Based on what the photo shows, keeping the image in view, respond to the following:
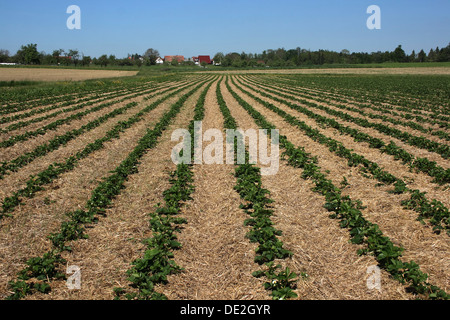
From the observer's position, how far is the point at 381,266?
4922 millimetres

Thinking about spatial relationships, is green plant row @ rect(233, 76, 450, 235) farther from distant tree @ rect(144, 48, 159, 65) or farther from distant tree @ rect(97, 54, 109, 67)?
distant tree @ rect(144, 48, 159, 65)

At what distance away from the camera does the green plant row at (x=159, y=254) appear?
14.5ft

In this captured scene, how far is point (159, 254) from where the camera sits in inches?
196

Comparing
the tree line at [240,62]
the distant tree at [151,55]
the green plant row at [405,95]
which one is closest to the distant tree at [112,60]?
the tree line at [240,62]

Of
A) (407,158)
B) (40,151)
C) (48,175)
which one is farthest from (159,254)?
(40,151)

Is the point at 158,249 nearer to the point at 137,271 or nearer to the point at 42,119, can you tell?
the point at 137,271

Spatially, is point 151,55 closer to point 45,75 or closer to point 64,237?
point 45,75

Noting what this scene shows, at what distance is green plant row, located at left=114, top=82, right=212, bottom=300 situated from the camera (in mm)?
4430
